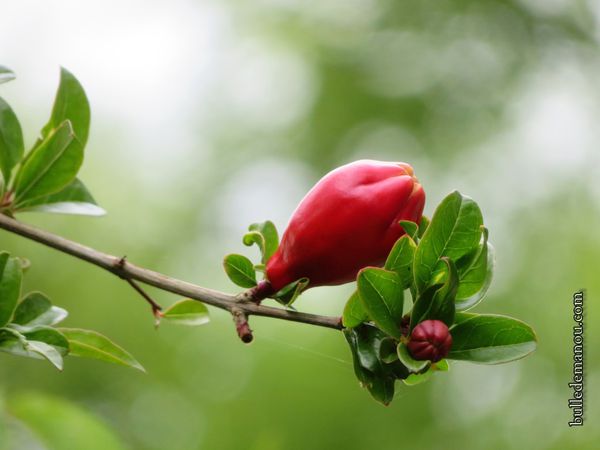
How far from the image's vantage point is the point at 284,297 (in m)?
0.66

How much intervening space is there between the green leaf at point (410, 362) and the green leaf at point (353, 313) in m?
0.04

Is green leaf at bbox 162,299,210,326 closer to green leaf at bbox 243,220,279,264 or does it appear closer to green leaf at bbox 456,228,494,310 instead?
green leaf at bbox 243,220,279,264

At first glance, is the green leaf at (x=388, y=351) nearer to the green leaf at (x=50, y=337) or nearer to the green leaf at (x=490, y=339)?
the green leaf at (x=490, y=339)

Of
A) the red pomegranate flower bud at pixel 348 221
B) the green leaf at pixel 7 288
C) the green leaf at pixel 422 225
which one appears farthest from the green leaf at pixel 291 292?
the green leaf at pixel 7 288

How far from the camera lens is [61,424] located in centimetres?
77

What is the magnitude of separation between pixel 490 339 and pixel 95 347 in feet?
1.09

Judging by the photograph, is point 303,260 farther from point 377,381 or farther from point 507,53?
point 507,53

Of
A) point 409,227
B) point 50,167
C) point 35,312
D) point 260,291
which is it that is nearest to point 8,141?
point 50,167

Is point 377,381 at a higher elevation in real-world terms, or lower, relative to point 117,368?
higher

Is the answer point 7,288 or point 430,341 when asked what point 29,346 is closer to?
point 7,288

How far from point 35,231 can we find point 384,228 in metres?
0.28

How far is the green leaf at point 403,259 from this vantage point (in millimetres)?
581

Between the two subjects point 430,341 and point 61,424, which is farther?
point 61,424

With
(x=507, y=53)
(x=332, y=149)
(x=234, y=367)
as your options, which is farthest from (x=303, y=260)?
(x=507, y=53)
